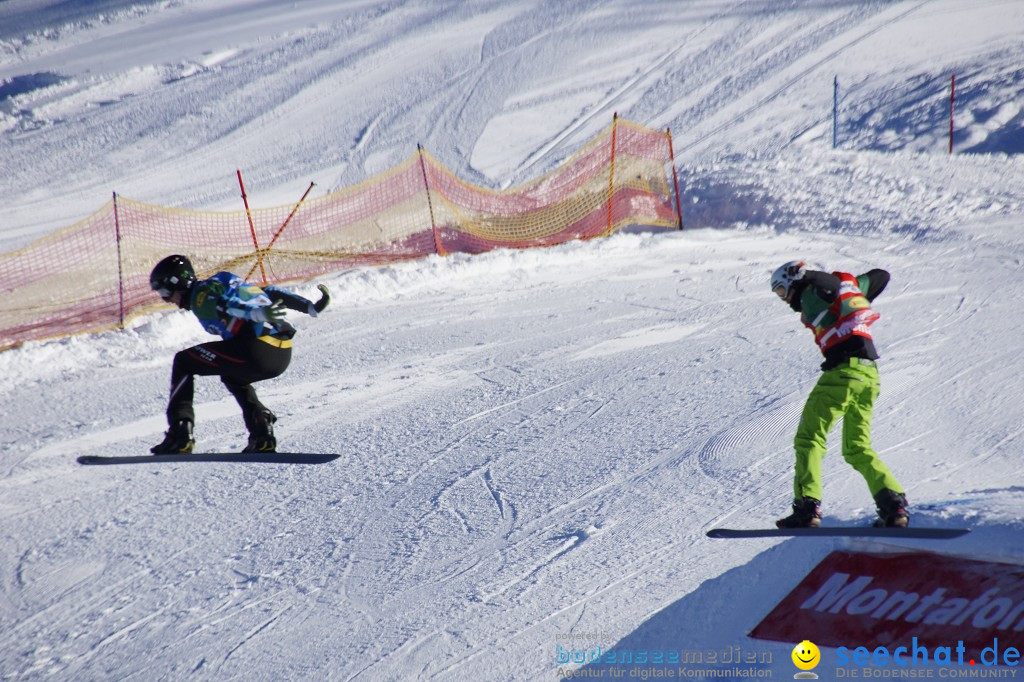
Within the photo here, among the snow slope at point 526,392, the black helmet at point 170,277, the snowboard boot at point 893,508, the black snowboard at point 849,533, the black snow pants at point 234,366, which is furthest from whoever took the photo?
the black snow pants at point 234,366

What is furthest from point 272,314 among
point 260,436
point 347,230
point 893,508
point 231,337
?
point 347,230

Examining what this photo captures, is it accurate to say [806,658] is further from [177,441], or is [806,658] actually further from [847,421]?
[177,441]

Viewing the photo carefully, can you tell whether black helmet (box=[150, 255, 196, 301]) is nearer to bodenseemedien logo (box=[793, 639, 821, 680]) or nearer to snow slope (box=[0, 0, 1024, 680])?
snow slope (box=[0, 0, 1024, 680])

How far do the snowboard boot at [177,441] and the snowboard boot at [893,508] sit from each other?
194 inches

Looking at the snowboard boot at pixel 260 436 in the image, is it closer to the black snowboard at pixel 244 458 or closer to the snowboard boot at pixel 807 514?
the black snowboard at pixel 244 458

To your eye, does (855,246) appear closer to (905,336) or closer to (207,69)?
(905,336)

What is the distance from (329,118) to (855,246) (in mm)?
12519

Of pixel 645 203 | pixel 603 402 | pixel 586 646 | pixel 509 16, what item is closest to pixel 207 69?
pixel 509 16

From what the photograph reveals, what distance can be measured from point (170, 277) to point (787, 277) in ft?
14.0

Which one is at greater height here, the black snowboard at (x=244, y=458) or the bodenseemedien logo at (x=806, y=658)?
the black snowboard at (x=244, y=458)

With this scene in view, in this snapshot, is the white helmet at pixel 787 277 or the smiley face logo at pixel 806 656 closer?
the smiley face logo at pixel 806 656

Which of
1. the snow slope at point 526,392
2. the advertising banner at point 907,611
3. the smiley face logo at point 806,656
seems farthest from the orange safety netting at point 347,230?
the smiley face logo at point 806,656

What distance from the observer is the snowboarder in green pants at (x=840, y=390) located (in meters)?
5.32

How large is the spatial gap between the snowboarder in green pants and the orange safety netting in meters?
8.45
